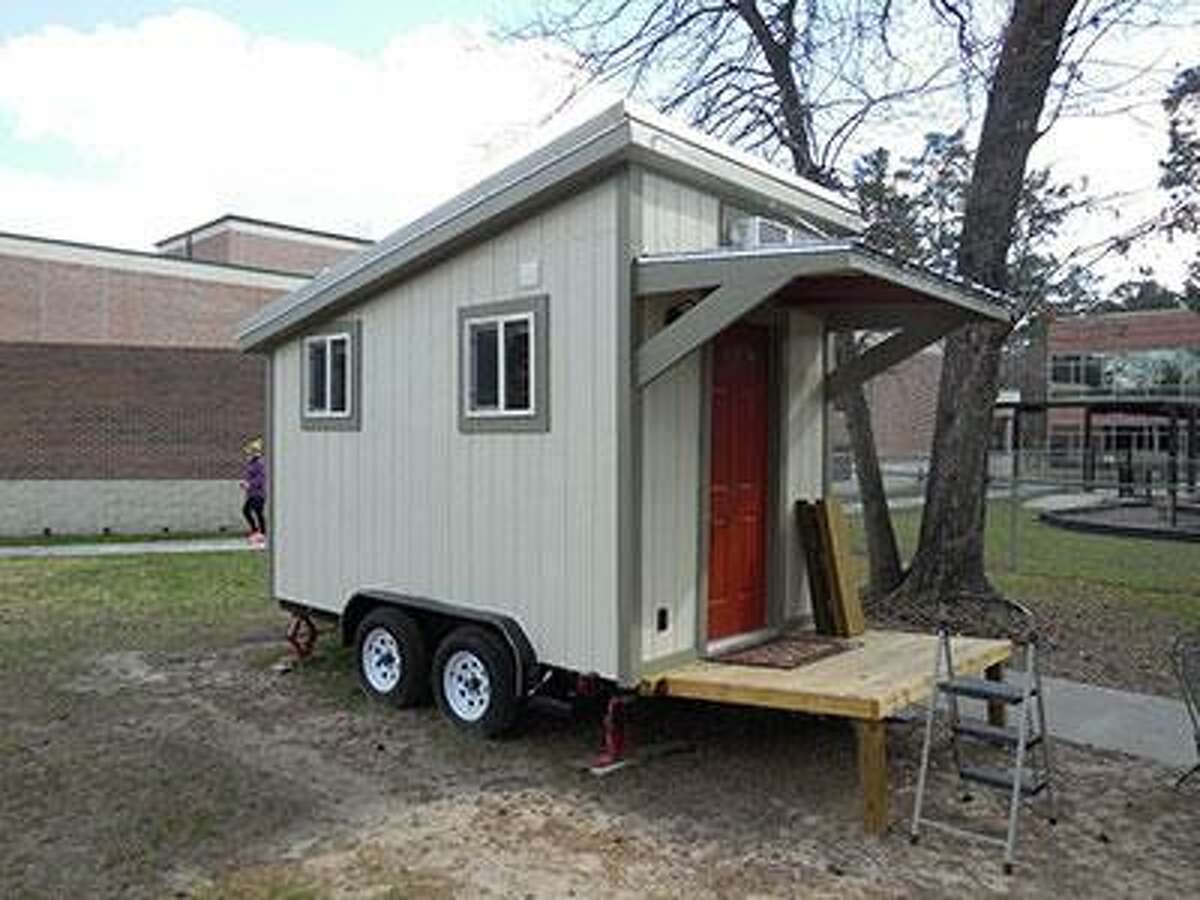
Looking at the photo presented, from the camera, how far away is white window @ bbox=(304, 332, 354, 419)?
838 cm

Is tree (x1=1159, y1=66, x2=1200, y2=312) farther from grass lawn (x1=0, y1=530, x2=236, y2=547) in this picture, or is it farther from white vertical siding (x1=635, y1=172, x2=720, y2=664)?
grass lawn (x1=0, y1=530, x2=236, y2=547)

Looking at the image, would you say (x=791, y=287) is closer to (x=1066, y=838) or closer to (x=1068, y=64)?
(x=1066, y=838)

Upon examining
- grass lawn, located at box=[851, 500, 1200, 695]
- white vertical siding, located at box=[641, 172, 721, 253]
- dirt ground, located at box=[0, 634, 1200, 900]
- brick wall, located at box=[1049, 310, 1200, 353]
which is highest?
brick wall, located at box=[1049, 310, 1200, 353]

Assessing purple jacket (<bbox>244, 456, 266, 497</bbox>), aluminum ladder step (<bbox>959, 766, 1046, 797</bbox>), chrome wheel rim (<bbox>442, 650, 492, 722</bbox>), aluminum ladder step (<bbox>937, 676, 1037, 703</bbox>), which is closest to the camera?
aluminum ladder step (<bbox>959, 766, 1046, 797</bbox>)

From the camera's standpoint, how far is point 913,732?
704 centimetres

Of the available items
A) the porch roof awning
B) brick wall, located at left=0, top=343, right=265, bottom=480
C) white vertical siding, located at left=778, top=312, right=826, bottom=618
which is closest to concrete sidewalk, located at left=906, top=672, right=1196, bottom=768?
white vertical siding, located at left=778, top=312, right=826, bottom=618

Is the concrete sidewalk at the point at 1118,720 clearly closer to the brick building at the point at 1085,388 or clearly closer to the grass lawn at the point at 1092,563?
the grass lawn at the point at 1092,563

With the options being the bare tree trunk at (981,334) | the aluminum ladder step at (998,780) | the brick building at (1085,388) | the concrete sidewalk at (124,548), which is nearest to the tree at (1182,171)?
the bare tree trunk at (981,334)

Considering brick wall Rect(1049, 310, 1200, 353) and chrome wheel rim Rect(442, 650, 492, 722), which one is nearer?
chrome wheel rim Rect(442, 650, 492, 722)

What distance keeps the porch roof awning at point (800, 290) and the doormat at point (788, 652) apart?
183cm

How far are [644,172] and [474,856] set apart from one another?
12.2 ft

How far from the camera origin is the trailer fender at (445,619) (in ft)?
21.9

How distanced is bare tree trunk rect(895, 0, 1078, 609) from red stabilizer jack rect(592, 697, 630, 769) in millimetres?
4674

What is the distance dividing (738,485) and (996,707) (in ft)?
6.90
